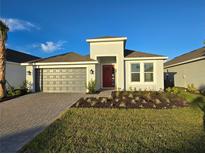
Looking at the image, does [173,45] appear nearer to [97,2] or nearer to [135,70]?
[135,70]

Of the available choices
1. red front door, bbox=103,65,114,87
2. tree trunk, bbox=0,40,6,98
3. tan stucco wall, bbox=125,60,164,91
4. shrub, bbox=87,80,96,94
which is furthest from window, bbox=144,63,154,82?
tree trunk, bbox=0,40,6,98

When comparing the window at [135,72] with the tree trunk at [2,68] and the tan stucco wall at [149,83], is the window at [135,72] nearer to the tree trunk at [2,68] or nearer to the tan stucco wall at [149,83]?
the tan stucco wall at [149,83]

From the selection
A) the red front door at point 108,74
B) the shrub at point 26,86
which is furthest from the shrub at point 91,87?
the shrub at point 26,86

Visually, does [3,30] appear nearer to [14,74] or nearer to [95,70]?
[14,74]

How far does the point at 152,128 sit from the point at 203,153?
1.74m

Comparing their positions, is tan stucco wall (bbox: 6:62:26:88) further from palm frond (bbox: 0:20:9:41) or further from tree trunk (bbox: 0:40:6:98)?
palm frond (bbox: 0:20:9:41)

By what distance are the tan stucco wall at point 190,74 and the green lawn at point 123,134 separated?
363 inches

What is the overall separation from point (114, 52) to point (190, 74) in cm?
945

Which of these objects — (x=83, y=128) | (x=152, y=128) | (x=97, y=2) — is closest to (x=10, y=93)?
(x=83, y=128)

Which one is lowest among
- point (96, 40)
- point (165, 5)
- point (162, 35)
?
point (96, 40)

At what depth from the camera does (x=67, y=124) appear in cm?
552

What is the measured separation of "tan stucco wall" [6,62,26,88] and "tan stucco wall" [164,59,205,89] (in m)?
21.1

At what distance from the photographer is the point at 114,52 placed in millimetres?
14125

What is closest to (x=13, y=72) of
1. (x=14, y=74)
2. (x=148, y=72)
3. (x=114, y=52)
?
(x=14, y=74)
